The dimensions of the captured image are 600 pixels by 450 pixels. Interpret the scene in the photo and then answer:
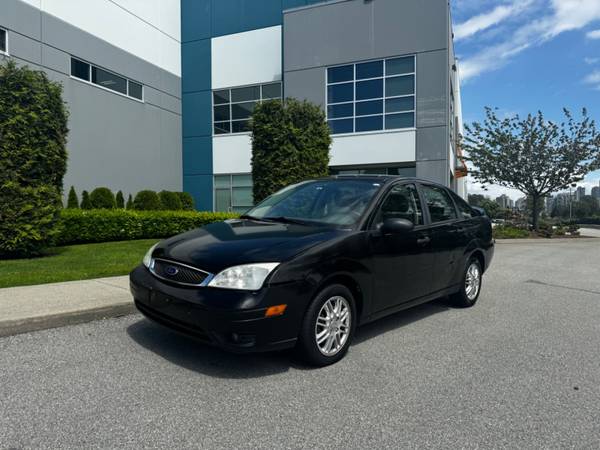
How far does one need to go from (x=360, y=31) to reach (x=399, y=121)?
171 inches

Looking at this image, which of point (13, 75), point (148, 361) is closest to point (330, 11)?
point (13, 75)

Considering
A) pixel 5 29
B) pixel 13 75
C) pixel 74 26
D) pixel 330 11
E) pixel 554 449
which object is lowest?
pixel 554 449

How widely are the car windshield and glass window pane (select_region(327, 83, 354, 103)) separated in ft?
50.4

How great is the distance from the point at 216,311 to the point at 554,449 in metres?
2.27

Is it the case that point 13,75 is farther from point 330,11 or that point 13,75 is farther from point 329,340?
point 330,11

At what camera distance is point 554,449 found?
99.0 inches

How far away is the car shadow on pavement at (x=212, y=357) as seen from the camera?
139 inches

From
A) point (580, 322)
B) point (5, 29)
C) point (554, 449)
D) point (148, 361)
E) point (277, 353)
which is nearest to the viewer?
point (554, 449)

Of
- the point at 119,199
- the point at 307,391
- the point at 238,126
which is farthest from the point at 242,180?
the point at 307,391

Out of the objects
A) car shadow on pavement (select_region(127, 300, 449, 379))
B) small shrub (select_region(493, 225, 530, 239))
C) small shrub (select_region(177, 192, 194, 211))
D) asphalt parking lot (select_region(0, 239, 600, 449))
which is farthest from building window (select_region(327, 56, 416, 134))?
car shadow on pavement (select_region(127, 300, 449, 379))

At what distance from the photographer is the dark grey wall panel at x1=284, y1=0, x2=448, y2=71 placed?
59.2 feet

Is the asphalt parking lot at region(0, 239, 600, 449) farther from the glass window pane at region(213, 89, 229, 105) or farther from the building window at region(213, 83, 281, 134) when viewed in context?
the glass window pane at region(213, 89, 229, 105)

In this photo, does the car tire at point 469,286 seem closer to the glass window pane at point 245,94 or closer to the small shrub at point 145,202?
the small shrub at point 145,202

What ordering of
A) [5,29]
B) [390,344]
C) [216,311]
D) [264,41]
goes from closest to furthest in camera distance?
[216,311] → [390,344] → [5,29] → [264,41]
